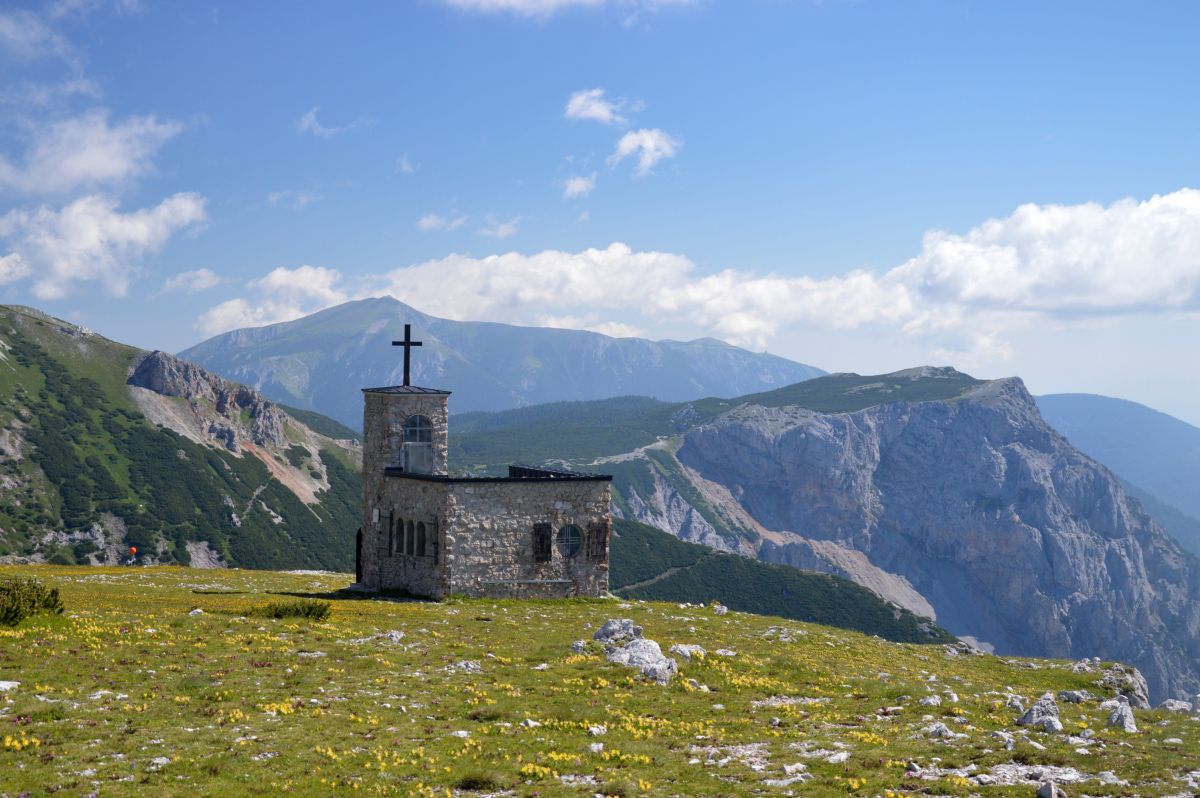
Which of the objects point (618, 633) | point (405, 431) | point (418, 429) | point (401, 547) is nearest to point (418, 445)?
point (418, 429)

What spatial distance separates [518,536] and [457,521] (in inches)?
151

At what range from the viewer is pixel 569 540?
54062mm

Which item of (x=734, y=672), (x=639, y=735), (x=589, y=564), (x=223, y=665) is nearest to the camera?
(x=639, y=735)

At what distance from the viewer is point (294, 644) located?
31.8 m

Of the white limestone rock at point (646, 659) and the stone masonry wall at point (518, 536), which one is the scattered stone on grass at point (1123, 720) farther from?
the stone masonry wall at point (518, 536)

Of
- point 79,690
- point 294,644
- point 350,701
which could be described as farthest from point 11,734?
point 294,644

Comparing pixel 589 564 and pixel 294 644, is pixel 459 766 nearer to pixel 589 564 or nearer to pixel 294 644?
pixel 294 644

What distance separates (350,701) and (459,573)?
26333 millimetres

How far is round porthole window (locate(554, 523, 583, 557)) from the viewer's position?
5375cm

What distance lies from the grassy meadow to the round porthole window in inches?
571

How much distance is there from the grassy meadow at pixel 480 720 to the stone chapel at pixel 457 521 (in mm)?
12294

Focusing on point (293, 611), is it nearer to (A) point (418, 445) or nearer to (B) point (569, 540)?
(B) point (569, 540)

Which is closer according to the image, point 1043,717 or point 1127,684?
point 1043,717

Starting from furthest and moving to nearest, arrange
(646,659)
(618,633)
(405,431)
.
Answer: (405,431), (618,633), (646,659)
